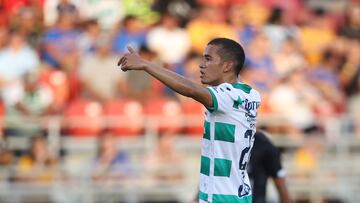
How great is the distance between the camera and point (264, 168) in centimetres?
973

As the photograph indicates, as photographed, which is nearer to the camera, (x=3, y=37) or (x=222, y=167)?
(x=222, y=167)

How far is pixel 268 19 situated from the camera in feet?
58.4

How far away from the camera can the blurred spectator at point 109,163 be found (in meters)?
14.4

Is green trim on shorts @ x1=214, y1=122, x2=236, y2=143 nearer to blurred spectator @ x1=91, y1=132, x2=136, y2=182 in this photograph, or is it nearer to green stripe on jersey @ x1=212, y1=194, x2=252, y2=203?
green stripe on jersey @ x1=212, y1=194, x2=252, y2=203

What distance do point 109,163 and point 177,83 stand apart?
296 inches

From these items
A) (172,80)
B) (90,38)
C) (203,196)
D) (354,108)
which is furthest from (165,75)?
(354,108)

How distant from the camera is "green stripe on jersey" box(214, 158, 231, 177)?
752 cm

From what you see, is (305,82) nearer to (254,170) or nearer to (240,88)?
(254,170)

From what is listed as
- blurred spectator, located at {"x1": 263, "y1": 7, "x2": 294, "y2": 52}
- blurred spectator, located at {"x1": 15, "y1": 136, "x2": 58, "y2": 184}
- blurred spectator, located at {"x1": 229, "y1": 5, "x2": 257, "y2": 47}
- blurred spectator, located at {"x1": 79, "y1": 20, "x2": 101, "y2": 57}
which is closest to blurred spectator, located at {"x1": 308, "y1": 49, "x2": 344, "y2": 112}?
blurred spectator, located at {"x1": 263, "y1": 7, "x2": 294, "y2": 52}

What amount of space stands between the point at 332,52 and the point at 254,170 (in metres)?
8.29

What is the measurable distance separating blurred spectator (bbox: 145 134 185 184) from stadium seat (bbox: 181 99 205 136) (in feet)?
2.04

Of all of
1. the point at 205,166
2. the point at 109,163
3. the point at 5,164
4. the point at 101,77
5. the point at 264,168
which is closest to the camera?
the point at 205,166

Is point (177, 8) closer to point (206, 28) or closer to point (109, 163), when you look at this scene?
point (206, 28)

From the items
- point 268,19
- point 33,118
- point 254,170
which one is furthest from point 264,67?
point 254,170
